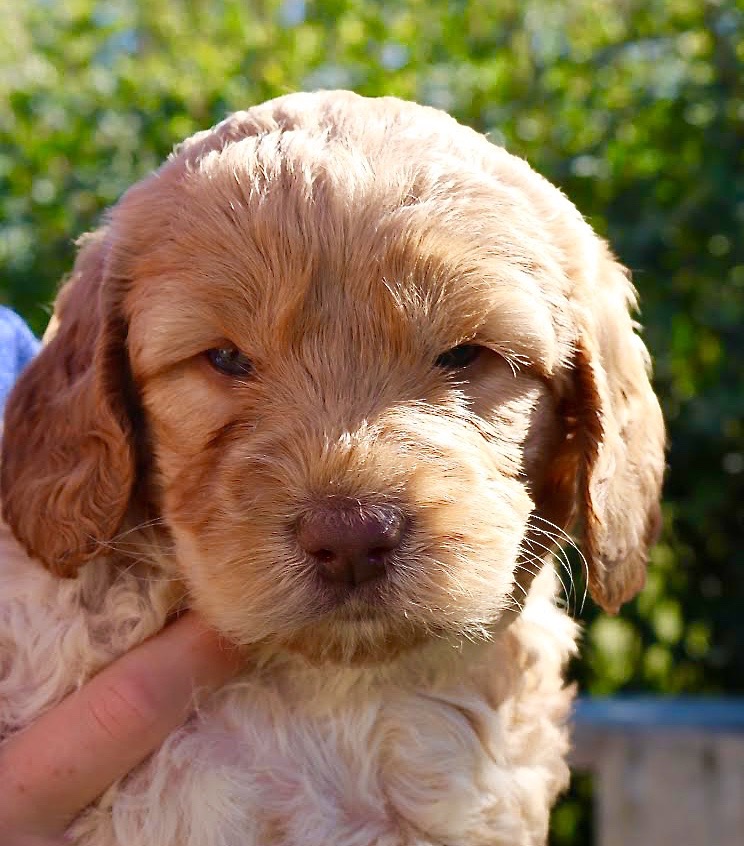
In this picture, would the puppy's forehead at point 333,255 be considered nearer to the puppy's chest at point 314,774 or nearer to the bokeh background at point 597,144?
the puppy's chest at point 314,774

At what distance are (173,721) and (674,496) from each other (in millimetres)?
3634

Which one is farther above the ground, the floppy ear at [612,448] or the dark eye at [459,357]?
the dark eye at [459,357]

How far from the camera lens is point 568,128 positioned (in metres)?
5.75

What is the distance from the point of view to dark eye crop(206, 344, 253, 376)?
259 centimetres

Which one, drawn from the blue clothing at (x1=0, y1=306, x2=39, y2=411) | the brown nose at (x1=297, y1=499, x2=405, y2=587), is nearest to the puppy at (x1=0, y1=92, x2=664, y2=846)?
the brown nose at (x1=297, y1=499, x2=405, y2=587)

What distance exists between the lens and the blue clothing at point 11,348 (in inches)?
132

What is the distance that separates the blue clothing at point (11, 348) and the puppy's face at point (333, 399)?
79 cm

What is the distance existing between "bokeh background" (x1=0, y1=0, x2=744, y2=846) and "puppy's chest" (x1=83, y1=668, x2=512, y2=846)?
288 centimetres

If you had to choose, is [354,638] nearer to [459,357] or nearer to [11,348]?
[459,357]

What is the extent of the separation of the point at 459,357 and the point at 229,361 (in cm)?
53

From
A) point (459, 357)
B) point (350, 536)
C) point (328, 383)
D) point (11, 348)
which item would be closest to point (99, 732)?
point (350, 536)

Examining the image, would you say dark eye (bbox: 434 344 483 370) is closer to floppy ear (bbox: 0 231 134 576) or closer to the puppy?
the puppy

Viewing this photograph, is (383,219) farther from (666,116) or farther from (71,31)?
(71,31)

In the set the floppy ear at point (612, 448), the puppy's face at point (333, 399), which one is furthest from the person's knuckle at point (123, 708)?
the floppy ear at point (612, 448)
